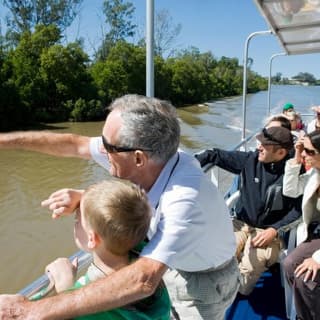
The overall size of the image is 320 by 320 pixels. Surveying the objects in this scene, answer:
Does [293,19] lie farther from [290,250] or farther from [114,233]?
[114,233]

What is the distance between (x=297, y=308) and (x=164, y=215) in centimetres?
97

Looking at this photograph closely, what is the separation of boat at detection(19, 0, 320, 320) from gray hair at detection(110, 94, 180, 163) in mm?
367

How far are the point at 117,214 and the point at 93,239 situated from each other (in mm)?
91

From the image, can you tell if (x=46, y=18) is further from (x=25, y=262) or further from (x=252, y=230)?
(x=252, y=230)

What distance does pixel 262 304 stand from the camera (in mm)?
2021

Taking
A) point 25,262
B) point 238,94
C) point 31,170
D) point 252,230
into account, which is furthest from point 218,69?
point 252,230

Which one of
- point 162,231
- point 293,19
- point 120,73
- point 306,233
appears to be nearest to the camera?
point 162,231

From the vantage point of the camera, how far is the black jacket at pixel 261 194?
6.87 ft

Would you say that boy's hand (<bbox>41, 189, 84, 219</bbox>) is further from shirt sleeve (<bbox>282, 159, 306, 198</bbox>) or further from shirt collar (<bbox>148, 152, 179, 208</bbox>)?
shirt sleeve (<bbox>282, 159, 306, 198</bbox>)

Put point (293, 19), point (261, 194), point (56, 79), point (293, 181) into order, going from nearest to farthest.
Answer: point (293, 181) → point (261, 194) → point (293, 19) → point (56, 79)

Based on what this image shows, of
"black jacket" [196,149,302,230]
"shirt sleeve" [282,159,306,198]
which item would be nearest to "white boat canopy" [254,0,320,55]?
"black jacket" [196,149,302,230]

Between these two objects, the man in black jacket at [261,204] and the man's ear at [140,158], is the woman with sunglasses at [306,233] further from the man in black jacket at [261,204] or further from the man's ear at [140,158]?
the man's ear at [140,158]

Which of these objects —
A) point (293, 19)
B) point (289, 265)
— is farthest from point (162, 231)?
point (293, 19)

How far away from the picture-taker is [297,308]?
167 centimetres
